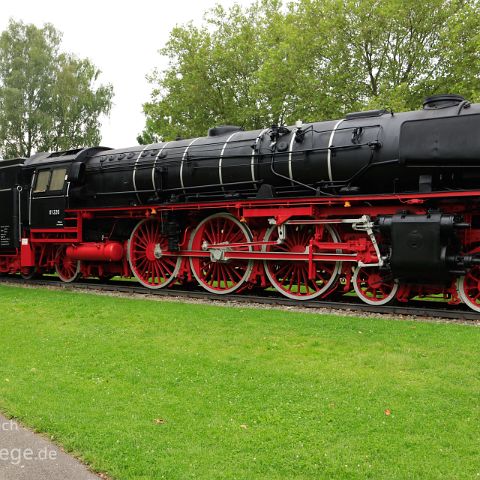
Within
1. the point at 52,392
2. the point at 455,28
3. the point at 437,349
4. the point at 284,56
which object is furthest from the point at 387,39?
the point at 52,392

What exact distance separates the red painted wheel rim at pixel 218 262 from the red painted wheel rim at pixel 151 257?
2.07 feet

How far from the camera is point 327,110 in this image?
74.7 feet

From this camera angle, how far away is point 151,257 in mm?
12250

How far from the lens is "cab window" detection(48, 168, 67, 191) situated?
532 inches

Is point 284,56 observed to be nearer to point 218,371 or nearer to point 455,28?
point 455,28

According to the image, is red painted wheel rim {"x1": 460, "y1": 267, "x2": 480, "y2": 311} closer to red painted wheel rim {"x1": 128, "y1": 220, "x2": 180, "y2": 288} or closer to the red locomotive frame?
the red locomotive frame

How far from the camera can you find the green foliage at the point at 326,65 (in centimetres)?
2097

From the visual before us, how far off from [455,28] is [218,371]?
63.8ft

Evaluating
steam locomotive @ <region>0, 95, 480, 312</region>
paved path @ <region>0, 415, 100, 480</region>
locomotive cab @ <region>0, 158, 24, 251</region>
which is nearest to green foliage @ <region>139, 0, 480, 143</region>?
steam locomotive @ <region>0, 95, 480, 312</region>

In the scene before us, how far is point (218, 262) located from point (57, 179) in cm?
524

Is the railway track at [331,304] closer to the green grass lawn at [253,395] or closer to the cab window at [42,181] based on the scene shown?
the green grass lawn at [253,395]

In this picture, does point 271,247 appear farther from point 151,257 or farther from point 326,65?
point 326,65

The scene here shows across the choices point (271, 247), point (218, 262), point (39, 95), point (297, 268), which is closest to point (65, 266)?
point (218, 262)

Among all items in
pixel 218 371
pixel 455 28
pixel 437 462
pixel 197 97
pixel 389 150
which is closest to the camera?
pixel 437 462
